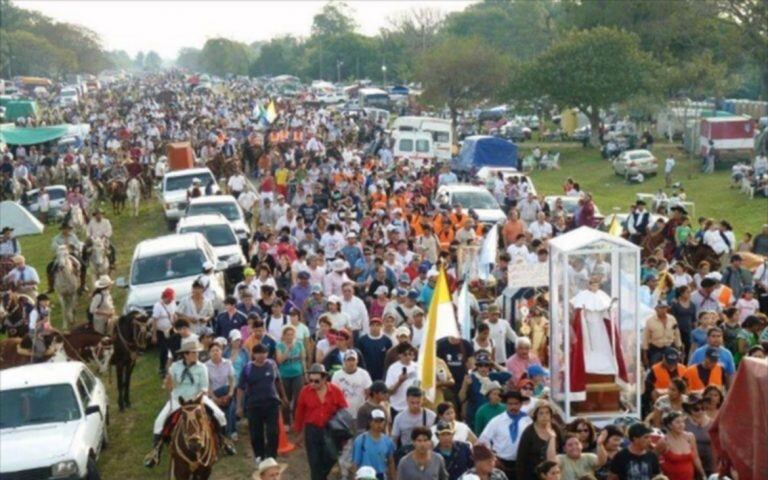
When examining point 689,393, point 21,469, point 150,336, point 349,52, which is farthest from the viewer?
point 349,52

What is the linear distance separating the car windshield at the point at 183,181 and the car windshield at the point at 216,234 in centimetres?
882

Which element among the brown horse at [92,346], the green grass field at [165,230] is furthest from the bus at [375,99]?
the brown horse at [92,346]

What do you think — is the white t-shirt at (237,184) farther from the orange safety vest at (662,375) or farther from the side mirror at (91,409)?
the orange safety vest at (662,375)

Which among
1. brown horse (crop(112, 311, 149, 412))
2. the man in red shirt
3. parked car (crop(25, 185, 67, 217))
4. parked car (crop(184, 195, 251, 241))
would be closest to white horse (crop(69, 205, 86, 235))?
parked car (crop(184, 195, 251, 241))

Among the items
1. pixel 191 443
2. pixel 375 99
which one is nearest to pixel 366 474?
pixel 191 443

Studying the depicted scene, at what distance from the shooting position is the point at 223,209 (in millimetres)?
26344

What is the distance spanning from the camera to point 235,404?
1330 cm

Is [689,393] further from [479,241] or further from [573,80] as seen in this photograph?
[573,80]

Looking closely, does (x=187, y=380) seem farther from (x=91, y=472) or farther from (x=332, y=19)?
(x=332, y=19)

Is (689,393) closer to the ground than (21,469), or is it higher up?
higher up

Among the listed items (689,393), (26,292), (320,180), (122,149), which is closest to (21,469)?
(689,393)

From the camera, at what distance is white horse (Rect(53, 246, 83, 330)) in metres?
20.4

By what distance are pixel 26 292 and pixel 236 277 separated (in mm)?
3992

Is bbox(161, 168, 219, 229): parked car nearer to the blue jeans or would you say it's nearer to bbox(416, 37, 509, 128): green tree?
the blue jeans
